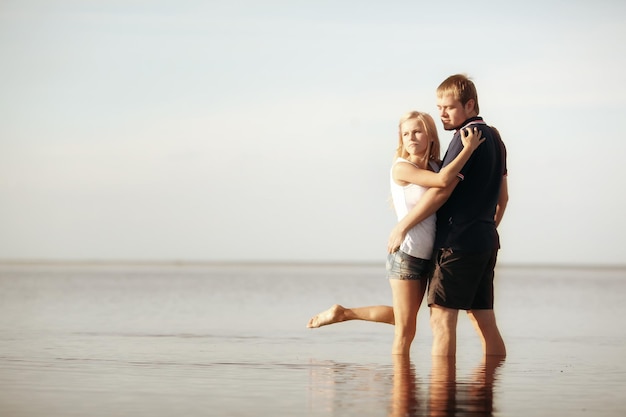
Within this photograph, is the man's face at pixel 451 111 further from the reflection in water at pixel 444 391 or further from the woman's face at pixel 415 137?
the reflection in water at pixel 444 391

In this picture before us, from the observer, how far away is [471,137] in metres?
6.68

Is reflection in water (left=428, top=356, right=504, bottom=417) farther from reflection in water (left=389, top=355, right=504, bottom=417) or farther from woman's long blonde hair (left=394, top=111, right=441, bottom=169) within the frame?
woman's long blonde hair (left=394, top=111, right=441, bottom=169)

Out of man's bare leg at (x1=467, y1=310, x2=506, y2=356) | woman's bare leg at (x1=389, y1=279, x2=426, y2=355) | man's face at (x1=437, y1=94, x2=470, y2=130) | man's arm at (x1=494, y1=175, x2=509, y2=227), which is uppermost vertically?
man's face at (x1=437, y1=94, x2=470, y2=130)

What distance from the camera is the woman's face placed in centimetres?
697

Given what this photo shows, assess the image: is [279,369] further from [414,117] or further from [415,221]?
[414,117]

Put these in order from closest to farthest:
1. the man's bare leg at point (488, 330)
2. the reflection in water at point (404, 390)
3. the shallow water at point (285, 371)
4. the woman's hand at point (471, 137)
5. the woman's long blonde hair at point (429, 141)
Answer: the reflection in water at point (404, 390) → the shallow water at point (285, 371) → the woman's hand at point (471, 137) → the woman's long blonde hair at point (429, 141) → the man's bare leg at point (488, 330)

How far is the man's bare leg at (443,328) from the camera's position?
6902 mm

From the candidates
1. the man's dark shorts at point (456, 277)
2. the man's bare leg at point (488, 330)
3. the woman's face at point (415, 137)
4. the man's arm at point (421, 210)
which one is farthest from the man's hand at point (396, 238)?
the man's bare leg at point (488, 330)

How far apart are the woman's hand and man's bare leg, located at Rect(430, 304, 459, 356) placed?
3.12 feet

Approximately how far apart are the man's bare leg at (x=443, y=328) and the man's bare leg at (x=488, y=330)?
268 millimetres

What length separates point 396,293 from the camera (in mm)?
7008

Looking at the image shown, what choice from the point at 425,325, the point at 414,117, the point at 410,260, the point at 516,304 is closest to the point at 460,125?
the point at 414,117

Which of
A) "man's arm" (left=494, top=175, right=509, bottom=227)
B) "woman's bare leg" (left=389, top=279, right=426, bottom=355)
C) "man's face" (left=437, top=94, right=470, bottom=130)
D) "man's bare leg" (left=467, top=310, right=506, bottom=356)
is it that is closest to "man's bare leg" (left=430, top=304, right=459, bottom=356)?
"woman's bare leg" (left=389, top=279, right=426, bottom=355)

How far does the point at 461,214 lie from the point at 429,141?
50 centimetres
